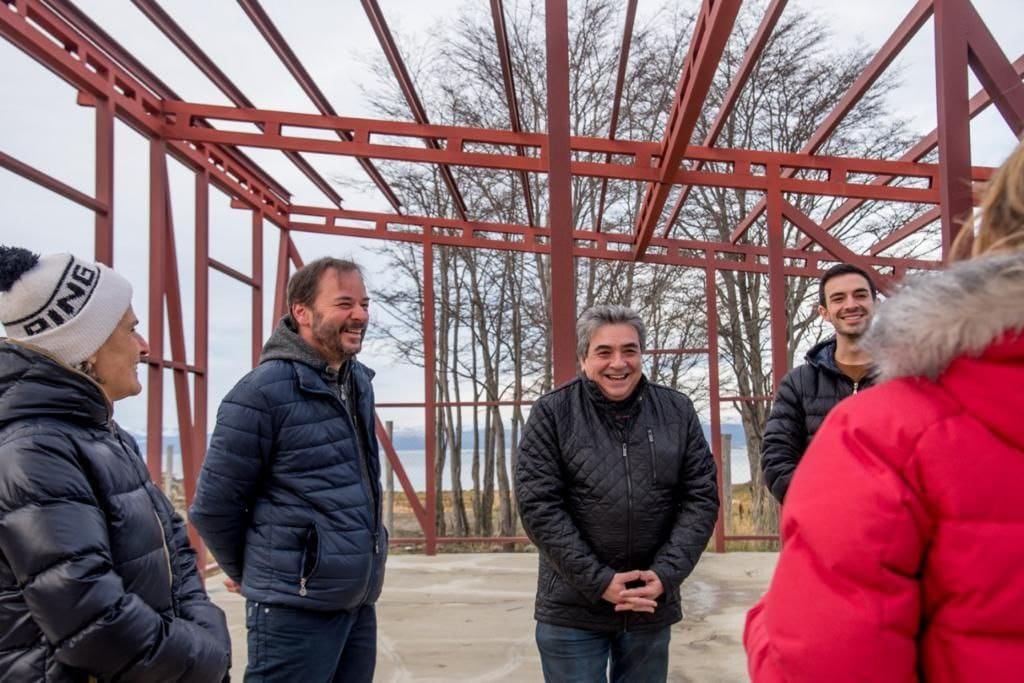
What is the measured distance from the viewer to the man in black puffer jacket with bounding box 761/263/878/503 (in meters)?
2.93

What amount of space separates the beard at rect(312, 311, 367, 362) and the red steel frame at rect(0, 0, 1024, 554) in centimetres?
158

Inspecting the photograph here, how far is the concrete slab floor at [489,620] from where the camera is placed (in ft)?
16.1

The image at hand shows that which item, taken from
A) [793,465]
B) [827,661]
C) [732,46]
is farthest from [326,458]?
[732,46]

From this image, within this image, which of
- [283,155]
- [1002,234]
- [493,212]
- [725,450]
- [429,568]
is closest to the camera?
[1002,234]

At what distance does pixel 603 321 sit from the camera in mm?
2748

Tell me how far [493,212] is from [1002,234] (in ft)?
47.8

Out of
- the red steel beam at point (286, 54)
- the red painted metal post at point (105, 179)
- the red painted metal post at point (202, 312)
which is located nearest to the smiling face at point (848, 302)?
the red steel beam at point (286, 54)

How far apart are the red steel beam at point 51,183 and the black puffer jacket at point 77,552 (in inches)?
133

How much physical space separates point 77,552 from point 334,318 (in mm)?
1268

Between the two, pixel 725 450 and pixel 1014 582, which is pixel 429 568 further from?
pixel 1014 582

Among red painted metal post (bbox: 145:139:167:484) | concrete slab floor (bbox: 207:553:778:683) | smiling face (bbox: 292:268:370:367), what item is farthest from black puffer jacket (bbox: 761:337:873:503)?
red painted metal post (bbox: 145:139:167:484)

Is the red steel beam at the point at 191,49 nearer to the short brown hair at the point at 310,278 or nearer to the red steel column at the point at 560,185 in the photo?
the red steel column at the point at 560,185

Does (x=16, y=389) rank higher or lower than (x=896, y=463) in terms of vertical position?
higher

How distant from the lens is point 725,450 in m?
11.9
